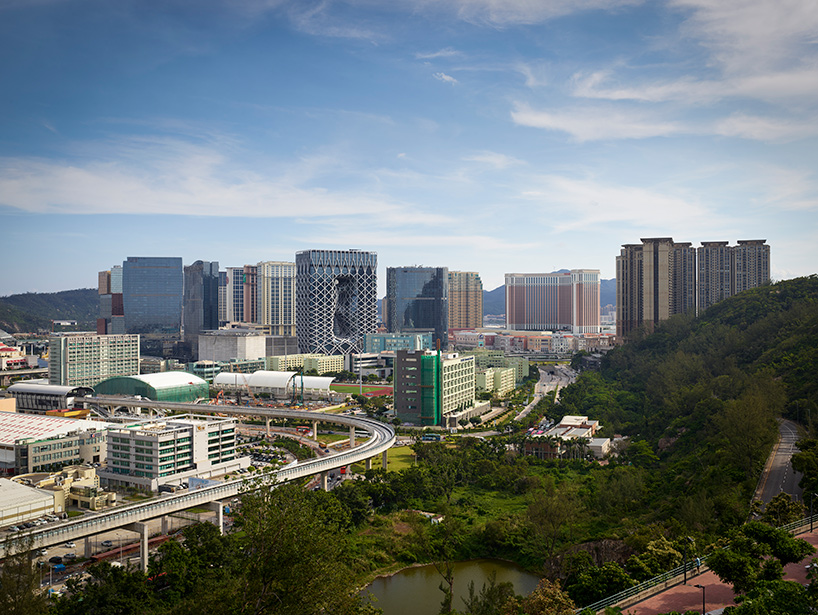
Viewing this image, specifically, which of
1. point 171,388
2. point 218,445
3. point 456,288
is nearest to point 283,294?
point 456,288

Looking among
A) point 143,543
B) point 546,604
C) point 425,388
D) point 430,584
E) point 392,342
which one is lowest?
point 430,584

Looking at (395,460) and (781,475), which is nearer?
(781,475)

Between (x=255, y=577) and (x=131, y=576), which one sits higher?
(x=255, y=577)

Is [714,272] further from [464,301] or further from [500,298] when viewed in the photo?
[500,298]

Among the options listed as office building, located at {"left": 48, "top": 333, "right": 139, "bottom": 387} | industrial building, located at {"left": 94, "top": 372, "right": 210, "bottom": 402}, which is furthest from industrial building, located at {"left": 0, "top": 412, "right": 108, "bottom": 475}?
office building, located at {"left": 48, "top": 333, "right": 139, "bottom": 387}

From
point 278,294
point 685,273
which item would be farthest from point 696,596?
point 278,294

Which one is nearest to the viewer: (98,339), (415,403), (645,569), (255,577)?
(255,577)

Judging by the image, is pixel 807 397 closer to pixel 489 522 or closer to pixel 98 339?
pixel 489 522
